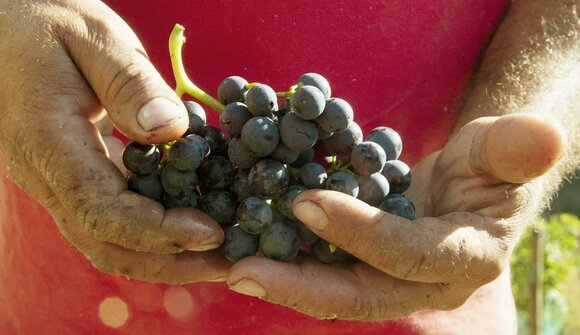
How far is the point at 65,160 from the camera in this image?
1199 millimetres

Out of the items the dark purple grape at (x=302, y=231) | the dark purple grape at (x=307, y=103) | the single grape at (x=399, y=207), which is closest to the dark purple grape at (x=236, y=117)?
the dark purple grape at (x=307, y=103)

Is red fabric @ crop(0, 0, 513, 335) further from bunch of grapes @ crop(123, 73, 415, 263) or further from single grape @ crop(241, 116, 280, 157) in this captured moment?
single grape @ crop(241, 116, 280, 157)

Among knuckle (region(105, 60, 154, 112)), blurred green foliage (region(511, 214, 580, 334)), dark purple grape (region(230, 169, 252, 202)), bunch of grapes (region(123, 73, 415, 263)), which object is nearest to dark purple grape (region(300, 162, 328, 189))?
bunch of grapes (region(123, 73, 415, 263))

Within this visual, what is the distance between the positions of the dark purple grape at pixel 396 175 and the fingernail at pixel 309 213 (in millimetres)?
196

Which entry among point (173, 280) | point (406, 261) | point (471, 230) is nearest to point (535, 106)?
point (471, 230)

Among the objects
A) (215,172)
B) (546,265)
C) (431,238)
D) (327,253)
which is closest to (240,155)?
(215,172)

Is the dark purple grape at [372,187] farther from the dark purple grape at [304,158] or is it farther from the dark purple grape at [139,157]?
the dark purple grape at [139,157]

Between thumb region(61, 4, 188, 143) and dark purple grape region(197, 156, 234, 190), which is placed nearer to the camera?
thumb region(61, 4, 188, 143)

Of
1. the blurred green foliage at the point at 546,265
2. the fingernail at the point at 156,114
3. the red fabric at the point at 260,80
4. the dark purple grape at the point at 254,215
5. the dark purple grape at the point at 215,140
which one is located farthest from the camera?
the blurred green foliage at the point at 546,265

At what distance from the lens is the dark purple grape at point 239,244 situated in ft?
4.25

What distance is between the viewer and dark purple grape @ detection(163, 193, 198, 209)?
4.23ft

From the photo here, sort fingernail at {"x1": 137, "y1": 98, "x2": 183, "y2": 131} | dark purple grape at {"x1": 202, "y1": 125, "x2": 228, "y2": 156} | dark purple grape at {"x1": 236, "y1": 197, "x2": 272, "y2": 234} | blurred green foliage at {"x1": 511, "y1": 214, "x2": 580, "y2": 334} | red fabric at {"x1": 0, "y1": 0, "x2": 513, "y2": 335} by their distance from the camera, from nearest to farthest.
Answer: fingernail at {"x1": 137, "y1": 98, "x2": 183, "y2": 131} → dark purple grape at {"x1": 236, "y1": 197, "x2": 272, "y2": 234} → dark purple grape at {"x1": 202, "y1": 125, "x2": 228, "y2": 156} → red fabric at {"x1": 0, "y1": 0, "x2": 513, "y2": 335} → blurred green foliage at {"x1": 511, "y1": 214, "x2": 580, "y2": 334}

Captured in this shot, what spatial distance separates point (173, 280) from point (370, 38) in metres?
0.79

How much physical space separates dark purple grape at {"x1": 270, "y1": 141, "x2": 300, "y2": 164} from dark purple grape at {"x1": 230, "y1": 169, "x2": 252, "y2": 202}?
0.07m
